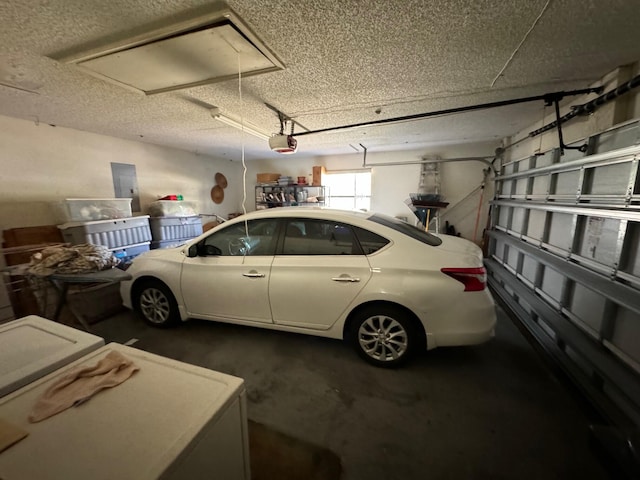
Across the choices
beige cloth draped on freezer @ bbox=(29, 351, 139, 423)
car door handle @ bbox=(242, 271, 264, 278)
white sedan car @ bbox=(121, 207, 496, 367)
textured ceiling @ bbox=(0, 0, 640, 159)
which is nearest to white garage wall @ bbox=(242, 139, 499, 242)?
textured ceiling @ bbox=(0, 0, 640, 159)

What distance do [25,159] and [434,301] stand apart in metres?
5.12

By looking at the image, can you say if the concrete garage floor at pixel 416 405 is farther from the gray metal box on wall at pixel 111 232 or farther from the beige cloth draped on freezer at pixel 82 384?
the gray metal box on wall at pixel 111 232

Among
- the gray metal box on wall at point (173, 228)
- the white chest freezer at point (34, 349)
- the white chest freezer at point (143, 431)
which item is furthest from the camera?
the gray metal box on wall at point (173, 228)

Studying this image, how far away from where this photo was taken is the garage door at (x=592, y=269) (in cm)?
164

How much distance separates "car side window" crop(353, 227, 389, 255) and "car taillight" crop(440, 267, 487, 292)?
0.53 m

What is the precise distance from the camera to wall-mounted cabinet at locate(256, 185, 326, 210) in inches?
232

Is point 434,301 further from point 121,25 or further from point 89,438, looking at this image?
point 121,25

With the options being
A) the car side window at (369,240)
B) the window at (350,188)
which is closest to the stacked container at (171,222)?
the window at (350,188)

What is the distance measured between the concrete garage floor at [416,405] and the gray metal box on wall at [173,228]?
243 centimetres

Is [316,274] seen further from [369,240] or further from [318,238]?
[369,240]

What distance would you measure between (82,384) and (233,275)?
1.48m

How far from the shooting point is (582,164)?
2.18 meters

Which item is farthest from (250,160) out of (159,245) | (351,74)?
(351,74)

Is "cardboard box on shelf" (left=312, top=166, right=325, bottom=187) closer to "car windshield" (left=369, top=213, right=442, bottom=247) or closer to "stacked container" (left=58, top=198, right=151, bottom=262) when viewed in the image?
"stacked container" (left=58, top=198, right=151, bottom=262)
